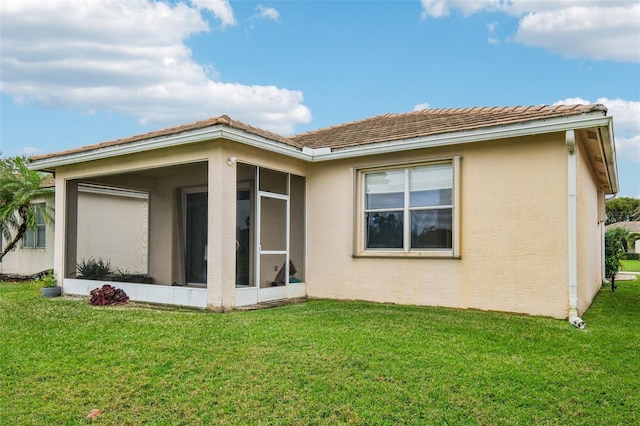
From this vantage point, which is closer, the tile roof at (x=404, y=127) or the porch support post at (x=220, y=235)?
the tile roof at (x=404, y=127)

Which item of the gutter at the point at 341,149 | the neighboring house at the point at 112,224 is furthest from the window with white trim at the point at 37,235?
the gutter at the point at 341,149

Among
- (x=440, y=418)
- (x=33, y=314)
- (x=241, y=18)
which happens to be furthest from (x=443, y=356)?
(x=241, y=18)

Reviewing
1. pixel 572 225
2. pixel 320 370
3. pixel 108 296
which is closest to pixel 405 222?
pixel 572 225

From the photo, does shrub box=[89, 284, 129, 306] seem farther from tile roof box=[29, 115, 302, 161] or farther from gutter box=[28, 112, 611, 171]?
tile roof box=[29, 115, 302, 161]

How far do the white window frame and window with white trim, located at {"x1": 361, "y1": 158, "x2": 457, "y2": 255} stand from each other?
0.06 ft

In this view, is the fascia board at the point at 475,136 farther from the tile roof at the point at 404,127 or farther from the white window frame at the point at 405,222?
the white window frame at the point at 405,222

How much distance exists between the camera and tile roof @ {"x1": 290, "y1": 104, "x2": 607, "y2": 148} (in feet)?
26.4

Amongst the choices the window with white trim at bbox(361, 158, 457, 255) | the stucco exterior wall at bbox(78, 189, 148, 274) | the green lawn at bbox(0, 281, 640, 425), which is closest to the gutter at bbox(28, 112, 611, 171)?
the window with white trim at bbox(361, 158, 457, 255)

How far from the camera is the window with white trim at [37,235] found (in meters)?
17.7

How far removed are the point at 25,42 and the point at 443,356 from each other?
1562 centimetres

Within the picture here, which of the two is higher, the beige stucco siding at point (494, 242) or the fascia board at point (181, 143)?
the fascia board at point (181, 143)

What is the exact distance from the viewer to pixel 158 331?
271 inches

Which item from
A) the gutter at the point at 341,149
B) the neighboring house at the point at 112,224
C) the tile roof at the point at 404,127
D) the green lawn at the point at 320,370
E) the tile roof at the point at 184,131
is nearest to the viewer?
the green lawn at the point at 320,370

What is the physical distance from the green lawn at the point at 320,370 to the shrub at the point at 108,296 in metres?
1.77
